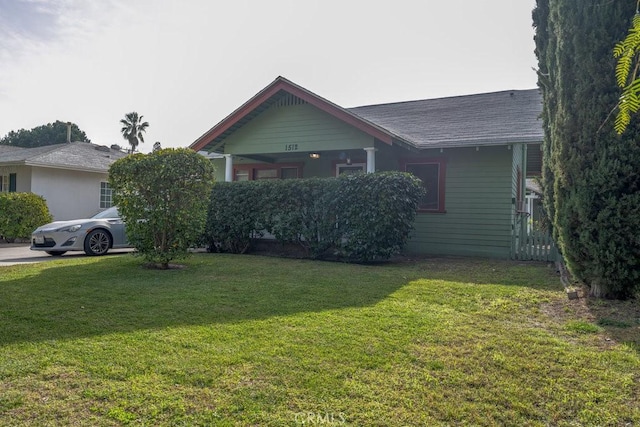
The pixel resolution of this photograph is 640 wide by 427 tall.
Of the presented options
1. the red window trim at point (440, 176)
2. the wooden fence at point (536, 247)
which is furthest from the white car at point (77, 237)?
the wooden fence at point (536, 247)

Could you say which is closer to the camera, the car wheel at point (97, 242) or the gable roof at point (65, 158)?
the car wheel at point (97, 242)

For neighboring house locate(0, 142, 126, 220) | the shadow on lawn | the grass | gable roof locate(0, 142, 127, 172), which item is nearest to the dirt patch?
the grass

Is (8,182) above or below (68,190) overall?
above

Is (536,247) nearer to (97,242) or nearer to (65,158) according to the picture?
(97,242)

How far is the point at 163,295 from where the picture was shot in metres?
5.20

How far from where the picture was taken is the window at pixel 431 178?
36.7 ft

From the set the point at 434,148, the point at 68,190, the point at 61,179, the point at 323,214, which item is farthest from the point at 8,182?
the point at 434,148

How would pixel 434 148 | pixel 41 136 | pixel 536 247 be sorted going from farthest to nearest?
pixel 41 136 → pixel 434 148 → pixel 536 247

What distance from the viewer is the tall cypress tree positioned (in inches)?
195

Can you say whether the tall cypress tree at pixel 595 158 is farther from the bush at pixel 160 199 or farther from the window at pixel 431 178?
the bush at pixel 160 199

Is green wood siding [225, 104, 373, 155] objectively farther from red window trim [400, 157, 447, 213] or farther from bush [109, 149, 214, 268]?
bush [109, 149, 214, 268]

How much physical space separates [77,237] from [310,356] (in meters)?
8.80

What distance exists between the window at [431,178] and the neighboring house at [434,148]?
0.03 meters

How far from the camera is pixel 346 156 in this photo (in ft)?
40.8
